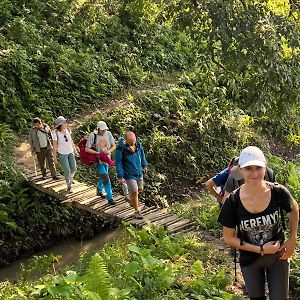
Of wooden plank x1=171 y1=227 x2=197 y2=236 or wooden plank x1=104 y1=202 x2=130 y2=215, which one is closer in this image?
wooden plank x1=171 y1=227 x2=197 y2=236

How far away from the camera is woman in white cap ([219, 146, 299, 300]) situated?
169 inches

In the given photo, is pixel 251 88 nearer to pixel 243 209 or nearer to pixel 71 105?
pixel 243 209

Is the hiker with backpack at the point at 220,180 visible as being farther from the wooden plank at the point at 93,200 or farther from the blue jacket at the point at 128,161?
the wooden plank at the point at 93,200

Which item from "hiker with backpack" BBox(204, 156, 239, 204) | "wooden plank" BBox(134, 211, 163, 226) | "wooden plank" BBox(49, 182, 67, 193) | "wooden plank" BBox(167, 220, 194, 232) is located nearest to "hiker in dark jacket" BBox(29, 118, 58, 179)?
"wooden plank" BBox(49, 182, 67, 193)

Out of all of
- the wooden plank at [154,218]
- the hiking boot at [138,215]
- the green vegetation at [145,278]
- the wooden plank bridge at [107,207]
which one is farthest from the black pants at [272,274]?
the hiking boot at [138,215]

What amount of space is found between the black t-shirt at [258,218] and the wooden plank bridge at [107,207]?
4.84 m

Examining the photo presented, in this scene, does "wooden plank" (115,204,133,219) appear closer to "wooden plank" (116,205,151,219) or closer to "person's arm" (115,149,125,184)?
"wooden plank" (116,205,151,219)

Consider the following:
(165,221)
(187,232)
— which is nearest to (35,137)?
(165,221)

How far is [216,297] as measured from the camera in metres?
6.07

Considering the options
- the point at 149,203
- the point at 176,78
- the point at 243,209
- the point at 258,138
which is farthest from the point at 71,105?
the point at 243,209

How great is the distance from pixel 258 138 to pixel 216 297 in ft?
47.5

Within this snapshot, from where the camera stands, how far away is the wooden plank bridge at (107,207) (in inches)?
384

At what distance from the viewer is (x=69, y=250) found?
12.4m

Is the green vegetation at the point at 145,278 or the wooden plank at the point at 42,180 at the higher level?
the wooden plank at the point at 42,180
